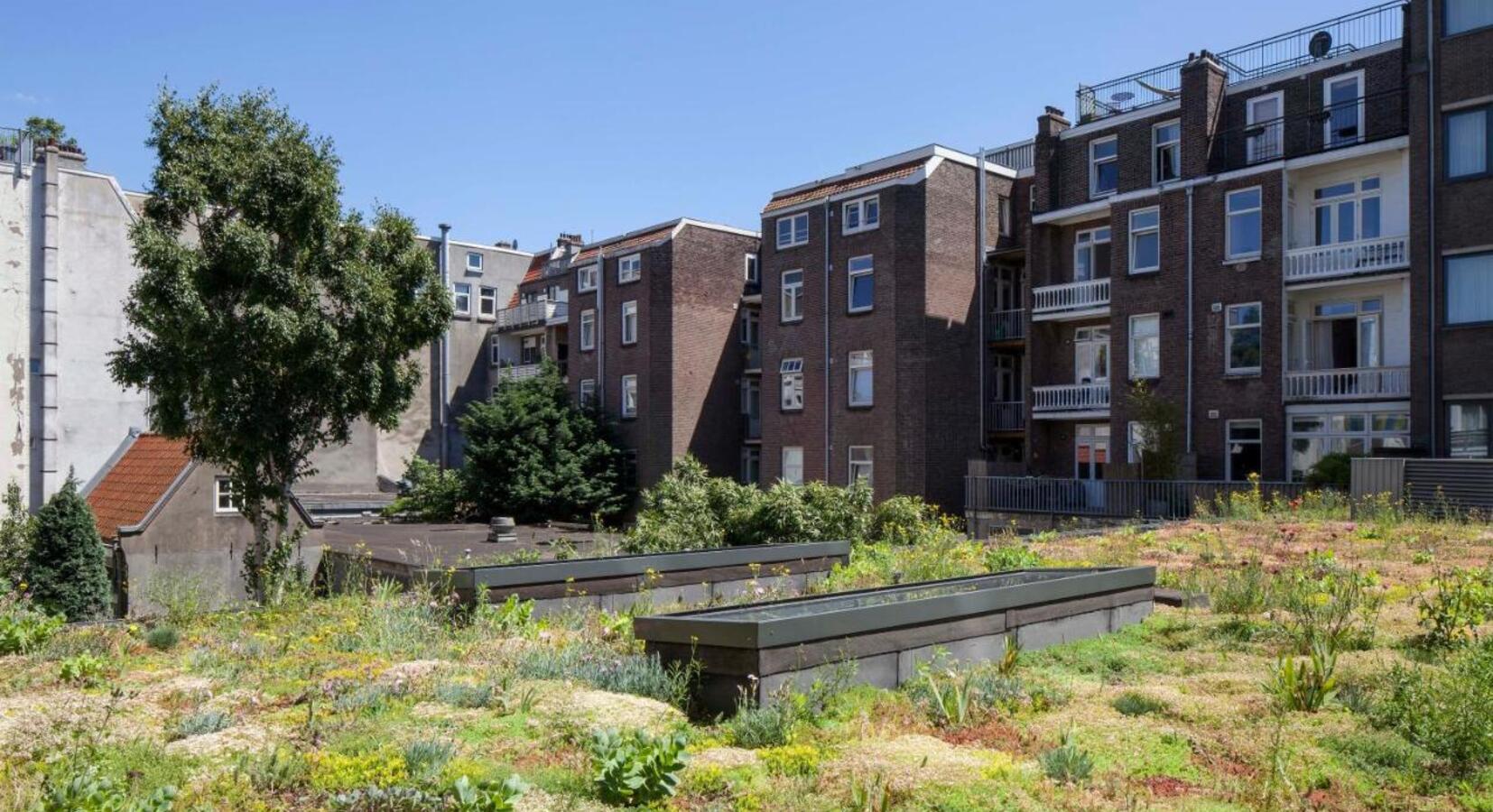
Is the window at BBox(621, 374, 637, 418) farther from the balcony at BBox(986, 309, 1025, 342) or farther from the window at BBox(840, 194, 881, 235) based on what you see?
the balcony at BBox(986, 309, 1025, 342)

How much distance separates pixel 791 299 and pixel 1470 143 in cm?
2121

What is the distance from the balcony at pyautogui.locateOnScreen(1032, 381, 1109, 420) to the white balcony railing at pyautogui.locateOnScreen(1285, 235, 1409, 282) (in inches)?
249

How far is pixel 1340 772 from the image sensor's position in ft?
21.0

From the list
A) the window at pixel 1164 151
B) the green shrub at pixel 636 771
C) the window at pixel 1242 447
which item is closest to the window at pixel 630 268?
the window at pixel 1164 151

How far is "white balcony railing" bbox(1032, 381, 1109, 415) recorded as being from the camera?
32938mm

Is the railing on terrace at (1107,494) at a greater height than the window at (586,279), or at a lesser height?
lesser

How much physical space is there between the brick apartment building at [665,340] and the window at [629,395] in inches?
2.0

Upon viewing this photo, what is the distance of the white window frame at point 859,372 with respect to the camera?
36.7 metres

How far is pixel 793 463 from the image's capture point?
39.6m

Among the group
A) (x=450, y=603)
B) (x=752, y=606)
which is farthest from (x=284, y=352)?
(x=752, y=606)

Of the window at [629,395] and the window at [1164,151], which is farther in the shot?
the window at [629,395]

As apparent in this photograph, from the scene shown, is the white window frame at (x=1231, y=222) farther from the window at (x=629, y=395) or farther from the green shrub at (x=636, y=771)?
the green shrub at (x=636, y=771)

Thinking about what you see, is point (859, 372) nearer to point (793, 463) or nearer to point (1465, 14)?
point (793, 463)

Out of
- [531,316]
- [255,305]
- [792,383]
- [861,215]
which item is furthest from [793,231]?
[255,305]
